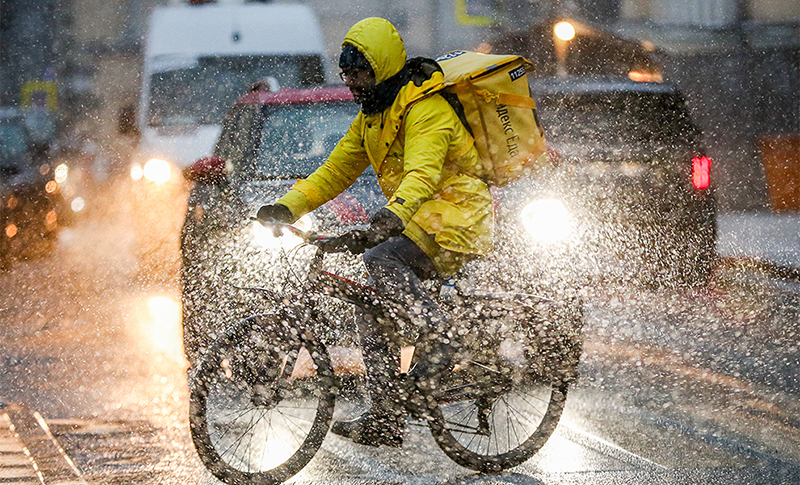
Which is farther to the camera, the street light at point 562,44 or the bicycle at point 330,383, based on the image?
the street light at point 562,44

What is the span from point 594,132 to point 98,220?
31.2 feet

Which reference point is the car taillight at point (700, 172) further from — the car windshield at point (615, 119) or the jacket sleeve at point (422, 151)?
the jacket sleeve at point (422, 151)

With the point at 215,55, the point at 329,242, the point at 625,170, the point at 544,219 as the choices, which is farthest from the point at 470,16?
the point at 329,242

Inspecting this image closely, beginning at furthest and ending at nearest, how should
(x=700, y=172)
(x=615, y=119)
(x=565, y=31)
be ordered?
(x=565, y=31) < (x=615, y=119) < (x=700, y=172)

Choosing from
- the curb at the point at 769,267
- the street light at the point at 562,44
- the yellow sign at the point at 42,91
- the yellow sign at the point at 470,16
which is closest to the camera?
the curb at the point at 769,267

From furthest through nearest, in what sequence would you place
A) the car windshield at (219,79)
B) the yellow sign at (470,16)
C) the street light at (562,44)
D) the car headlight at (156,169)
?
the street light at (562,44) → the yellow sign at (470,16) → the car windshield at (219,79) → the car headlight at (156,169)

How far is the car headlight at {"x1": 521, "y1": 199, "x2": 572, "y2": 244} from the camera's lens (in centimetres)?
748

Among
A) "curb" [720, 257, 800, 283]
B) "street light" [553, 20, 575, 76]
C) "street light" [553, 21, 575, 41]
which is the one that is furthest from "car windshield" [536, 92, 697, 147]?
"street light" [553, 21, 575, 41]

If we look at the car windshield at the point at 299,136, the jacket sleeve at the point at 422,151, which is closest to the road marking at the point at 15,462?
the jacket sleeve at the point at 422,151

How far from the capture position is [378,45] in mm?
3855

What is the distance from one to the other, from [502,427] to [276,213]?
1.32 m

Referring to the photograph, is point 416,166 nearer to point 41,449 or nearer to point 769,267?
point 41,449

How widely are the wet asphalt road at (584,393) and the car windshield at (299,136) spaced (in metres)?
1.40

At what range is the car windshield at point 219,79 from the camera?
13.2 metres
